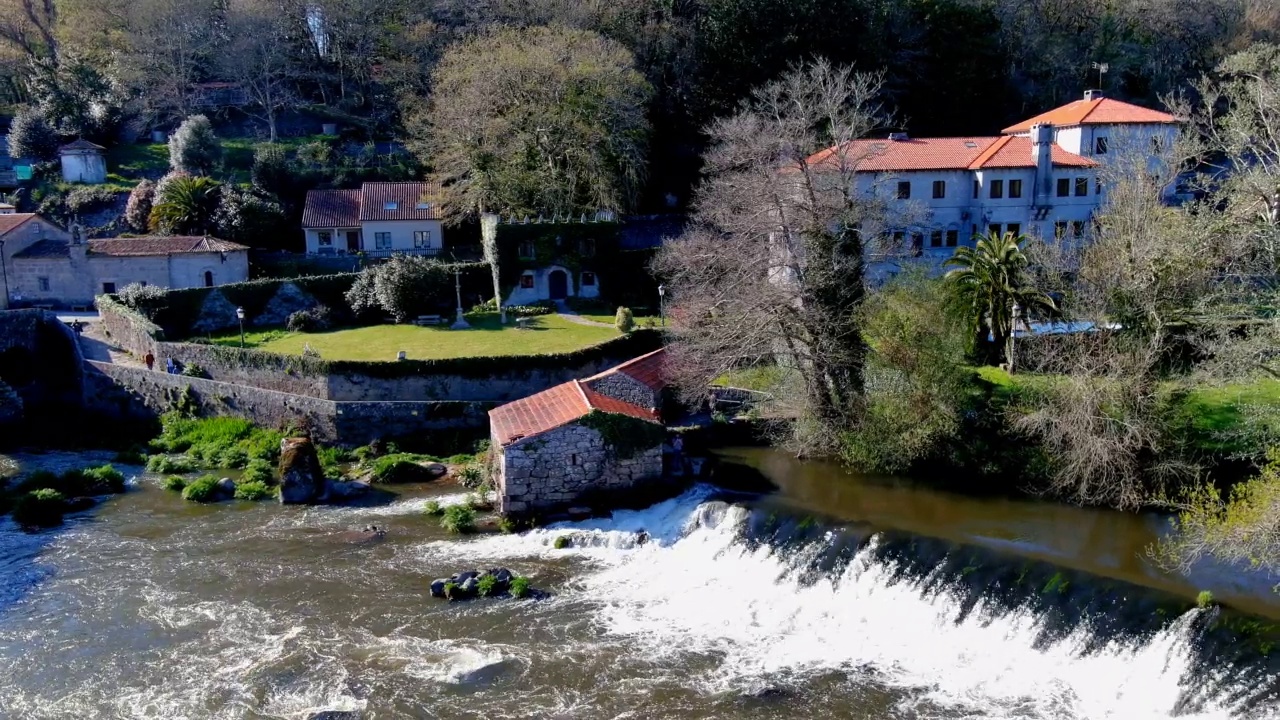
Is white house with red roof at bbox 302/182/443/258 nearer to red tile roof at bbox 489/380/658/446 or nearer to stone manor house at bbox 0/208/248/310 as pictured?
stone manor house at bbox 0/208/248/310

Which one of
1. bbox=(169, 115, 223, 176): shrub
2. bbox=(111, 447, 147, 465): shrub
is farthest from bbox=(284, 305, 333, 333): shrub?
bbox=(169, 115, 223, 176): shrub

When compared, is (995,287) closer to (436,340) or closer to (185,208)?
(436,340)

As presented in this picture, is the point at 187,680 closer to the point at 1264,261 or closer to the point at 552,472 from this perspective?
the point at 552,472

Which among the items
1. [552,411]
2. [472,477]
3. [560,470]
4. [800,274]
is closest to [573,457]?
[560,470]

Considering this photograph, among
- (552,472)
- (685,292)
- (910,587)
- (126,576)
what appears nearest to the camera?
(910,587)

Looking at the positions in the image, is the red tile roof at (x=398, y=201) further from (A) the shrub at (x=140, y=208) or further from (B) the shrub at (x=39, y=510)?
(B) the shrub at (x=39, y=510)

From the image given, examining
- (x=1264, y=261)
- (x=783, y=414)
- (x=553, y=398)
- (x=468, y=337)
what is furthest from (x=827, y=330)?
(x=468, y=337)
